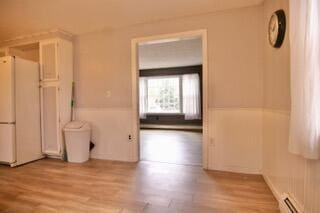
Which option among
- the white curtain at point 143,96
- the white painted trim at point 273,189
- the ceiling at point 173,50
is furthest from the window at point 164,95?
the white painted trim at point 273,189

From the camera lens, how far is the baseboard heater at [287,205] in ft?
4.68

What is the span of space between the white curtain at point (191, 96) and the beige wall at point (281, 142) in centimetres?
420

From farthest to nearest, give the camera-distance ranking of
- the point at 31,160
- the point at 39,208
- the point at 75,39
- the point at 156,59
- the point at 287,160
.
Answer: the point at 156,59, the point at 75,39, the point at 31,160, the point at 39,208, the point at 287,160

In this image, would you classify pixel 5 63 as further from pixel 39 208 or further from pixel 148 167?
pixel 148 167

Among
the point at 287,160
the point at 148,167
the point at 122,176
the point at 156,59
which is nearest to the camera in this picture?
the point at 287,160

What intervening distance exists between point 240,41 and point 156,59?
10.7 feet

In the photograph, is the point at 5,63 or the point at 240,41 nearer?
the point at 240,41

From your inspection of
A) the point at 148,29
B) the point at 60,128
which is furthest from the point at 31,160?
the point at 148,29

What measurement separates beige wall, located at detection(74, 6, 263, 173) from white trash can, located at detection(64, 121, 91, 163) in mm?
486

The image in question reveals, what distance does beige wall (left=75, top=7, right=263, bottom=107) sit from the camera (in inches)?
100

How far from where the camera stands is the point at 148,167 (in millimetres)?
2867

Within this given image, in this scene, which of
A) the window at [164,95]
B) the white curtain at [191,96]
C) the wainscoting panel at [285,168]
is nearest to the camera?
the wainscoting panel at [285,168]

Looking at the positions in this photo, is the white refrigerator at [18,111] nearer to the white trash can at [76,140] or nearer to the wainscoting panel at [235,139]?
the white trash can at [76,140]

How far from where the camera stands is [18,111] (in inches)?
118
